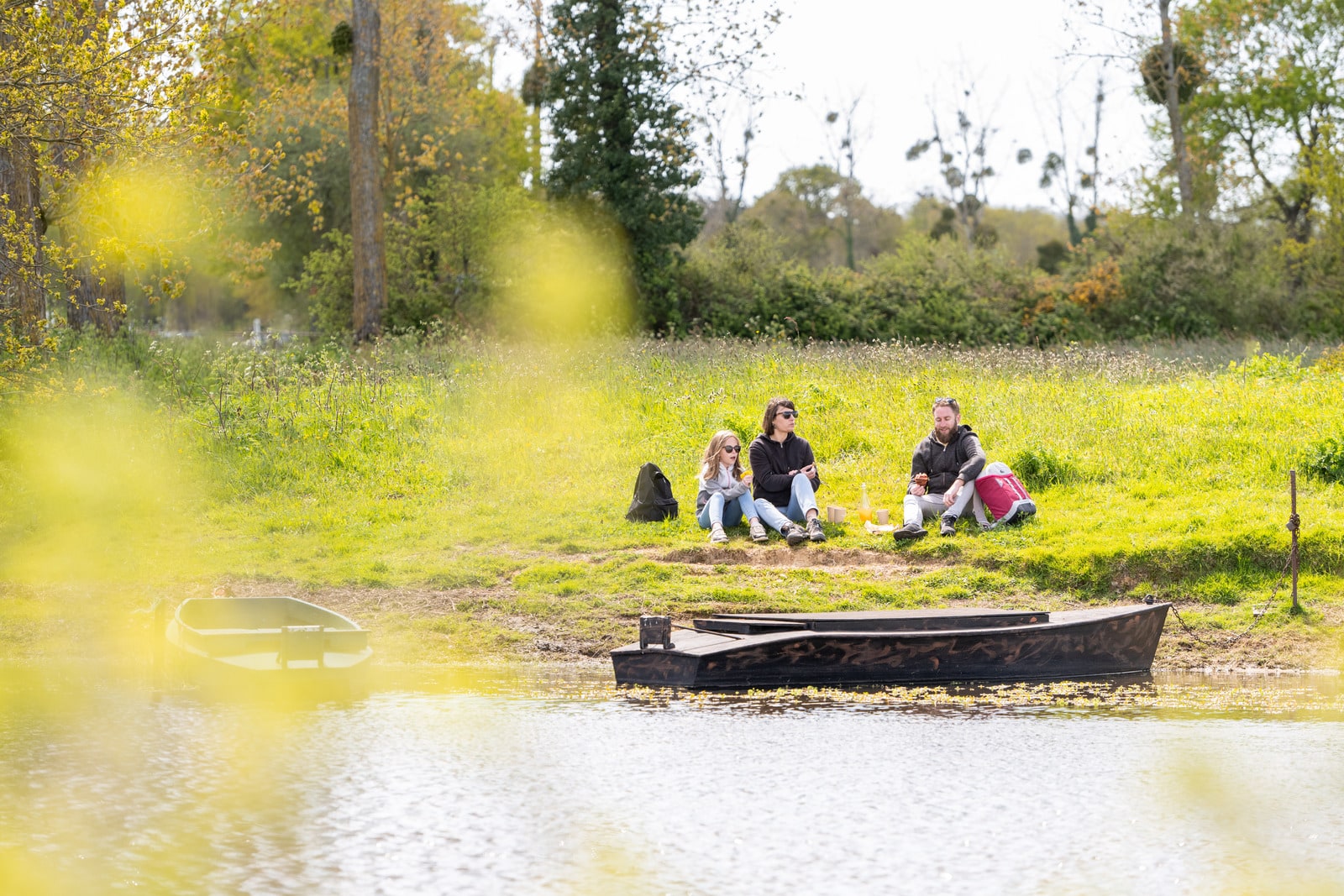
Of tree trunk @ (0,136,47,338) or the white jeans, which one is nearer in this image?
the white jeans

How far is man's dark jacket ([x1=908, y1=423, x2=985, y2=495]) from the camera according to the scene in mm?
14688

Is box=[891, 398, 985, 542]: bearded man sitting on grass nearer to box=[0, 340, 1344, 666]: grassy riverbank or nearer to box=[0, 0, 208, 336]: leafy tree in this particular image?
box=[0, 340, 1344, 666]: grassy riverbank

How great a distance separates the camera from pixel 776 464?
15.0 metres

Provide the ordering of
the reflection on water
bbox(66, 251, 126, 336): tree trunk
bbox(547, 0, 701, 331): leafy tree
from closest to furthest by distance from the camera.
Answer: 1. the reflection on water
2. bbox(66, 251, 126, 336): tree trunk
3. bbox(547, 0, 701, 331): leafy tree

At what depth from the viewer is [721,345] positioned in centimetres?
2461

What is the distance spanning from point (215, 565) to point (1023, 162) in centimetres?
5728

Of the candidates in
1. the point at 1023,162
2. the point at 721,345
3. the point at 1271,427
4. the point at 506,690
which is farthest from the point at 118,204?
the point at 1023,162

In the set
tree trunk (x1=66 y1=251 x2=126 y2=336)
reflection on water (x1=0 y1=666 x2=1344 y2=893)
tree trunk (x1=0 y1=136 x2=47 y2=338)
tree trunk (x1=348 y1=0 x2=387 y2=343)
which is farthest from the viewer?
tree trunk (x1=348 y1=0 x2=387 y2=343)

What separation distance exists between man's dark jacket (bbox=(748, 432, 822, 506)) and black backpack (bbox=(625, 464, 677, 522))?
990mm

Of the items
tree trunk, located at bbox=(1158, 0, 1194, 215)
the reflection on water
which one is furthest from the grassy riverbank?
tree trunk, located at bbox=(1158, 0, 1194, 215)

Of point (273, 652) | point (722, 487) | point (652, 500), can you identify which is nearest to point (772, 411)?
point (722, 487)

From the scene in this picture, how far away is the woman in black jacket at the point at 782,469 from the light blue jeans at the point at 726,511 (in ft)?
0.43

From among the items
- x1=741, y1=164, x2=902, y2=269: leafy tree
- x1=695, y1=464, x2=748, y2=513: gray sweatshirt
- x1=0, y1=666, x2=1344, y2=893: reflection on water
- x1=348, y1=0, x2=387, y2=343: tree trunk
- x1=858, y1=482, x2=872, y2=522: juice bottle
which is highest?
x1=741, y1=164, x2=902, y2=269: leafy tree

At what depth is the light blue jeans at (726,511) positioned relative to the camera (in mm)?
14617
